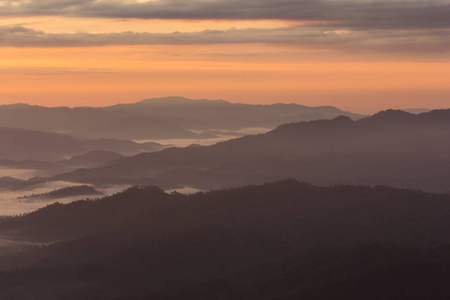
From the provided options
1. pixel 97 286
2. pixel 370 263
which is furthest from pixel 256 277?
pixel 97 286

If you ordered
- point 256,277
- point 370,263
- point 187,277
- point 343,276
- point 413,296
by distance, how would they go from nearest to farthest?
point 413,296 < point 343,276 < point 370,263 < point 256,277 < point 187,277

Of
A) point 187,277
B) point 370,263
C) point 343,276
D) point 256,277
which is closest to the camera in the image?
point 343,276

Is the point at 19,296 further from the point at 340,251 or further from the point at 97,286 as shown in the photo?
the point at 340,251

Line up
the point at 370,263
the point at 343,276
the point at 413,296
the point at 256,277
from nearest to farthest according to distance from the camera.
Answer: the point at 413,296 < the point at 343,276 < the point at 370,263 < the point at 256,277

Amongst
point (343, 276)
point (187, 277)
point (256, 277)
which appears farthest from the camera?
point (187, 277)

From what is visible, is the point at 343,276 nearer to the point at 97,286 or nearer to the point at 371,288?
the point at 371,288

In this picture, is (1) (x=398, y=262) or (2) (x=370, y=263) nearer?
(1) (x=398, y=262)

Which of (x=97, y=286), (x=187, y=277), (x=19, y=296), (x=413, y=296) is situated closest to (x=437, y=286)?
(x=413, y=296)

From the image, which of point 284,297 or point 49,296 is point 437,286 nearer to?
point 284,297
